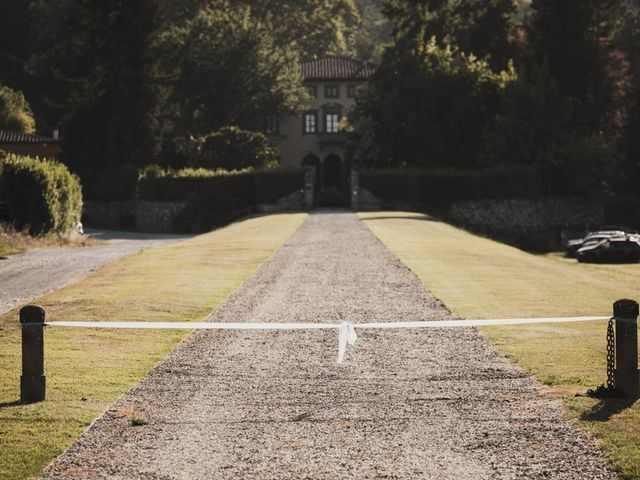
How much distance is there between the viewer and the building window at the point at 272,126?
9212cm

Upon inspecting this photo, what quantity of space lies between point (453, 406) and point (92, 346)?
258 inches

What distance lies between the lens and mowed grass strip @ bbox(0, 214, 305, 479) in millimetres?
10727

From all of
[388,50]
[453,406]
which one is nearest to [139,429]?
[453,406]

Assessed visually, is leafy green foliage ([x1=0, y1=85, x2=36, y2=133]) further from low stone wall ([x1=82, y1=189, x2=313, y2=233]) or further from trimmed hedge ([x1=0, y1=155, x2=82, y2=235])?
trimmed hedge ([x1=0, y1=155, x2=82, y2=235])

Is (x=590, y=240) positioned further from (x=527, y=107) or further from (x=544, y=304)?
(x=544, y=304)

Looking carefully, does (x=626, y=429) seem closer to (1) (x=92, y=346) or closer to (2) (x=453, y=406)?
(2) (x=453, y=406)

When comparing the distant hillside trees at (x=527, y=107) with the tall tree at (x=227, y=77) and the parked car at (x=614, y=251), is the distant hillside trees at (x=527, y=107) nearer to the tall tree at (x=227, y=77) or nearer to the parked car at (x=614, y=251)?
the tall tree at (x=227, y=77)

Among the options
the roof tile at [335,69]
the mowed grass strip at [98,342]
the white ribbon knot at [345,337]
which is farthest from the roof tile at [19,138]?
the white ribbon knot at [345,337]

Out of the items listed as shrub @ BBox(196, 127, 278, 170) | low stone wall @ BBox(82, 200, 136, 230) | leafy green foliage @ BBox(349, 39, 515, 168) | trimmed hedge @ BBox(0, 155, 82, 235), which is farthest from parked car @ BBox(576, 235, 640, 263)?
low stone wall @ BBox(82, 200, 136, 230)

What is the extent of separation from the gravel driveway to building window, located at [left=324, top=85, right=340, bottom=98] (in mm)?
55209

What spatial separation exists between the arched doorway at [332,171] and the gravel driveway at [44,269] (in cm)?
5088

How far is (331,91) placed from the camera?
325 ft

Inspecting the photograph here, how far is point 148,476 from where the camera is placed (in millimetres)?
9297

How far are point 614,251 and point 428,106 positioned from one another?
27.7 metres
